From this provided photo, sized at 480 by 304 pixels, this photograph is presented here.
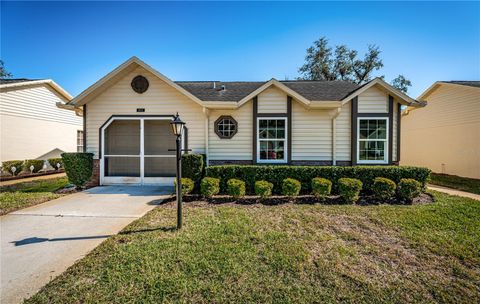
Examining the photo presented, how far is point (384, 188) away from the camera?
21.4ft

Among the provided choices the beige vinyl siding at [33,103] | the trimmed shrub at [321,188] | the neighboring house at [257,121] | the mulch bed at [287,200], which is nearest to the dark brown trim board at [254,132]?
the neighboring house at [257,121]

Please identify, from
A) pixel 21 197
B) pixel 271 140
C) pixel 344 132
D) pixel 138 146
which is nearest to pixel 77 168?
pixel 21 197

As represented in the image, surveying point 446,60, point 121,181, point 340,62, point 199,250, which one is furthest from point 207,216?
point 340,62

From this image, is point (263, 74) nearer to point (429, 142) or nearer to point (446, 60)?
point (446, 60)

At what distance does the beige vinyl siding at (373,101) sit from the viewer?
827 centimetres

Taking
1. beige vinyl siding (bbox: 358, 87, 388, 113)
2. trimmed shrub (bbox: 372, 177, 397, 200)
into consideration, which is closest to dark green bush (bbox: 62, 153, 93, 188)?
trimmed shrub (bbox: 372, 177, 397, 200)

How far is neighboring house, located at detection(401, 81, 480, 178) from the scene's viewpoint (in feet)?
38.3

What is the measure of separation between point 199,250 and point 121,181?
6954mm

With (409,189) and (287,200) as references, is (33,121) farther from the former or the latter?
(409,189)

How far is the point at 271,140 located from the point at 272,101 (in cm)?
158

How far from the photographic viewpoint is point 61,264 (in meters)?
3.22

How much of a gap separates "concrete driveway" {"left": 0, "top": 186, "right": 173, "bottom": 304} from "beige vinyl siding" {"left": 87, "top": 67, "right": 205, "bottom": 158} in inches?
114

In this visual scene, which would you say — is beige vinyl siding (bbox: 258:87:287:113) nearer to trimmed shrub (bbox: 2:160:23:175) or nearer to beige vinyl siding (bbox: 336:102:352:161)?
beige vinyl siding (bbox: 336:102:352:161)

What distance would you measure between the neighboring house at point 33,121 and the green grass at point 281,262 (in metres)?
11.5
